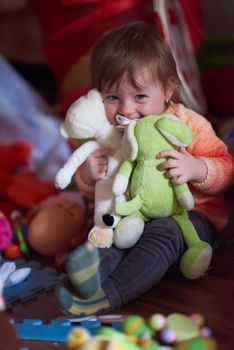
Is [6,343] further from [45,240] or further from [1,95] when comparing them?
[1,95]

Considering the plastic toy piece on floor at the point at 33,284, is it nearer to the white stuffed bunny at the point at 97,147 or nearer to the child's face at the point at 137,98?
the white stuffed bunny at the point at 97,147

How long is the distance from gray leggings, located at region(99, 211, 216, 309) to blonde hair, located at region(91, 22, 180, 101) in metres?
0.19

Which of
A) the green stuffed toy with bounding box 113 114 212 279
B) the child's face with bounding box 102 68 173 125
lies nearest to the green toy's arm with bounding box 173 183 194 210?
the green stuffed toy with bounding box 113 114 212 279

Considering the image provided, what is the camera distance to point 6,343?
1.80ft

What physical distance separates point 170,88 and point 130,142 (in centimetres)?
9

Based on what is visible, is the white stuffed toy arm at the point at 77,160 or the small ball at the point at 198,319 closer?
the small ball at the point at 198,319

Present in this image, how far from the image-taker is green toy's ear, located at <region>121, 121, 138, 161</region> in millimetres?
705

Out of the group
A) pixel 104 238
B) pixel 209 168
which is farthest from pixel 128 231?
pixel 209 168

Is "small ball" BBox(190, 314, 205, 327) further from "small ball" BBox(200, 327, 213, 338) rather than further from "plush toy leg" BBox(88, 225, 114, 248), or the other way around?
"plush toy leg" BBox(88, 225, 114, 248)

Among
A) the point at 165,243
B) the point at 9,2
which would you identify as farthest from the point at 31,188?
the point at 9,2

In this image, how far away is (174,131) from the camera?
0.70m

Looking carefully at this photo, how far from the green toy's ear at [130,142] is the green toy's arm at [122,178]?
0.04 ft

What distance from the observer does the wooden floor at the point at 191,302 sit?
629 mm

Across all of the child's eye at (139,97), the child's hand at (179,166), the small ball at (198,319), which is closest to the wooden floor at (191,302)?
the small ball at (198,319)
